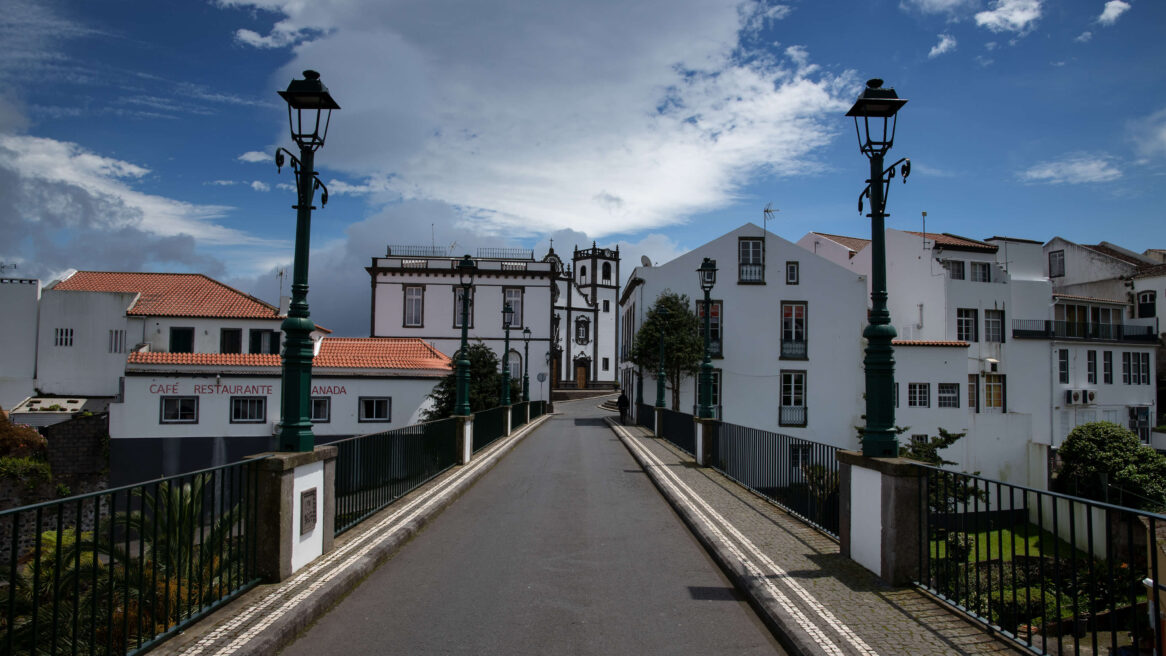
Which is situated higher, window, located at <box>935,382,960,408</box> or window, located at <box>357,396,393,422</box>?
window, located at <box>935,382,960,408</box>

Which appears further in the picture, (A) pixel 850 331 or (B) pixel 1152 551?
(A) pixel 850 331

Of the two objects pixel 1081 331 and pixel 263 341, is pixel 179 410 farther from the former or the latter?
pixel 1081 331

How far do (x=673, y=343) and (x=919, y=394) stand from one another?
452 inches

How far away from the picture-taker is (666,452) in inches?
727

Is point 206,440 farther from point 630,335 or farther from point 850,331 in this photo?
point 850,331

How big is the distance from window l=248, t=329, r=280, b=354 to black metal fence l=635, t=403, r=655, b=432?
17.9 m

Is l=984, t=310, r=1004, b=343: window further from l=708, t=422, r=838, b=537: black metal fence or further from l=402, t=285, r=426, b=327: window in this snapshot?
l=402, t=285, r=426, b=327: window

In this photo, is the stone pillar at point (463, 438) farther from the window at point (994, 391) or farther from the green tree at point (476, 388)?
the window at point (994, 391)

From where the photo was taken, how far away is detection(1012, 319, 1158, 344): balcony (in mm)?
37219

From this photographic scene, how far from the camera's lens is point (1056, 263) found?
48188 mm

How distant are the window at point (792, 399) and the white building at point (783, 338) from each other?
0.05m

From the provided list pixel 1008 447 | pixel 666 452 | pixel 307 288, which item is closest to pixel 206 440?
pixel 666 452

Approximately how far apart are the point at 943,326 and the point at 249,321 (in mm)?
34862

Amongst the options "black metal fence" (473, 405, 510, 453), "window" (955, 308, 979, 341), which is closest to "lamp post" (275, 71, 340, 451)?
"black metal fence" (473, 405, 510, 453)
